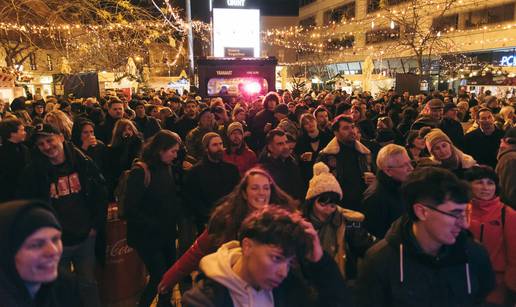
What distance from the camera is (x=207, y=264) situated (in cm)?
219

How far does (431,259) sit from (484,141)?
17.5 ft

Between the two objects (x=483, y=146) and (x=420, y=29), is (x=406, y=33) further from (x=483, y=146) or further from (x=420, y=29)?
(x=483, y=146)

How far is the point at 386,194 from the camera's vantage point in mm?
3670

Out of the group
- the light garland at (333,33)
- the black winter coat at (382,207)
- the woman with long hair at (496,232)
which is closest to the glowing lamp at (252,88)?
the black winter coat at (382,207)

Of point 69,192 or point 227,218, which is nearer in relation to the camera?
point 227,218

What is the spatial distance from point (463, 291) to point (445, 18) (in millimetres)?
40025

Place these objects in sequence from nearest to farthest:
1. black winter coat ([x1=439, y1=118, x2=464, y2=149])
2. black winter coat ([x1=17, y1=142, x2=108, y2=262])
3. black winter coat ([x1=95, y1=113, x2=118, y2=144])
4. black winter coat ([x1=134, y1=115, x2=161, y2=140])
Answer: black winter coat ([x1=17, y1=142, x2=108, y2=262]), black winter coat ([x1=439, y1=118, x2=464, y2=149]), black winter coat ([x1=95, y1=113, x2=118, y2=144]), black winter coat ([x1=134, y1=115, x2=161, y2=140])

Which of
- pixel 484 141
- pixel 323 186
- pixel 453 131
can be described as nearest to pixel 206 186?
pixel 323 186

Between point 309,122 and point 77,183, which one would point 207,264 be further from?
point 309,122

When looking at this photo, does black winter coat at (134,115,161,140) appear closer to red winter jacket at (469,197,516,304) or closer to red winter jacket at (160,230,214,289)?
red winter jacket at (160,230,214,289)

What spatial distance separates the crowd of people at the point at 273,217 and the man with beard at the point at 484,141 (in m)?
0.02

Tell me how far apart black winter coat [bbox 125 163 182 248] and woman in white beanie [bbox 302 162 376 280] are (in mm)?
1713

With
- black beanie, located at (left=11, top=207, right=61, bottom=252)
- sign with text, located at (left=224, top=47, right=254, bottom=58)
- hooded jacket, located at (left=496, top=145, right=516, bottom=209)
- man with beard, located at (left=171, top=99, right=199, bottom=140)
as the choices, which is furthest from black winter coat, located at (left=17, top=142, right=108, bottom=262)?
sign with text, located at (left=224, top=47, right=254, bottom=58)

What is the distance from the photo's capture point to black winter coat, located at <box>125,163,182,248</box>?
421cm
